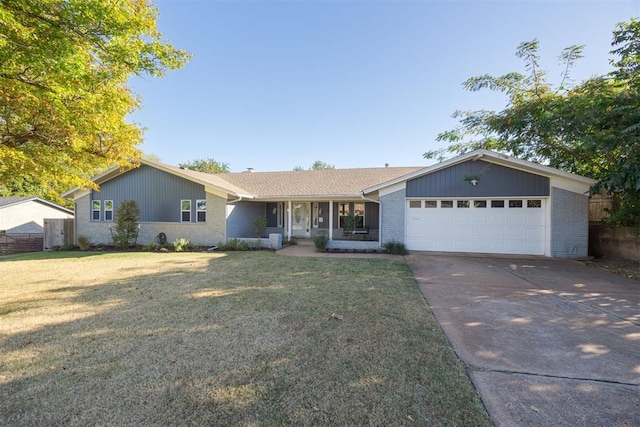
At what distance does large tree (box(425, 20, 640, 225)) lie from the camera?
7.01 meters

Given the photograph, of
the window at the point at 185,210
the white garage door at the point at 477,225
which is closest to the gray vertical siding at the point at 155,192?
the window at the point at 185,210

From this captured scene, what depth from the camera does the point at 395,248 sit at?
11.1 meters

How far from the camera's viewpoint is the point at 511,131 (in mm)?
10320

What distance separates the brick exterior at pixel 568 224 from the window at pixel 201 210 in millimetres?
15188

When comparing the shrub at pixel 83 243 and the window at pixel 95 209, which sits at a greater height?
the window at pixel 95 209

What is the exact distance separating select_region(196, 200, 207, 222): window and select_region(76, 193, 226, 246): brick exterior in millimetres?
222

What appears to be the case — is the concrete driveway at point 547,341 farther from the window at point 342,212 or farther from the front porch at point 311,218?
the window at point 342,212

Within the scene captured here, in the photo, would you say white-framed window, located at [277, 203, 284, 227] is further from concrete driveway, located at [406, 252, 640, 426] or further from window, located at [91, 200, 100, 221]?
concrete driveway, located at [406, 252, 640, 426]

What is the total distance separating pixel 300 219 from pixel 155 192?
320 inches

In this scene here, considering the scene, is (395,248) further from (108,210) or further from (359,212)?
(108,210)

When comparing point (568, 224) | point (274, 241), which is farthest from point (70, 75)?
point (568, 224)

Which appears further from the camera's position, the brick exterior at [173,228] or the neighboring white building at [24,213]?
the neighboring white building at [24,213]

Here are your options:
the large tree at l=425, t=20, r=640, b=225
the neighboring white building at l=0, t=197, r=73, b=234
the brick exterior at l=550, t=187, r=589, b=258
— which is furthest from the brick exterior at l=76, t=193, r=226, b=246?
A: the brick exterior at l=550, t=187, r=589, b=258

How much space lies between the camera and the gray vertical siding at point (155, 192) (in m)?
14.0
